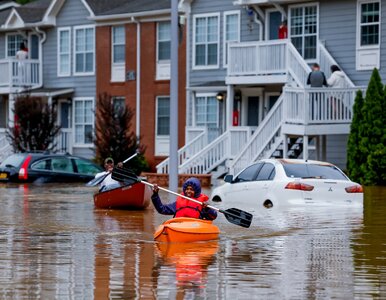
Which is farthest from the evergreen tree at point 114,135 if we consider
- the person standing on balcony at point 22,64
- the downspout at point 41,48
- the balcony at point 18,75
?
the downspout at point 41,48

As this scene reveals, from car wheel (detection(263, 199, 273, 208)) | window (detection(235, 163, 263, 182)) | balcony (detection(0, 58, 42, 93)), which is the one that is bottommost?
car wheel (detection(263, 199, 273, 208))

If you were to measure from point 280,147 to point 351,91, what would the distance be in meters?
3.07

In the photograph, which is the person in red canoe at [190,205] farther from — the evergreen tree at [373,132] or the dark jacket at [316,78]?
the dark jacket at [316,78]

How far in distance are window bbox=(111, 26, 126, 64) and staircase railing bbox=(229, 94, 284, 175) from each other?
12.1m

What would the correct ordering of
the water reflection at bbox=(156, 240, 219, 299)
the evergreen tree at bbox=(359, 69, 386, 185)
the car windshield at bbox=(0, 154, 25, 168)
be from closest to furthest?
the water reflection at bbox=(156, 240, 219, 299)
the evergreen tree at bbox=(359, 69, 386, 185)
the car windshield at bbox=(0, 154, 25, 168)

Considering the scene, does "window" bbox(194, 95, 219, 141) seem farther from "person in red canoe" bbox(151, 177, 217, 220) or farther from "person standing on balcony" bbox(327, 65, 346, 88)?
"person in red canoe" bbox(151, 177, 217, 220)

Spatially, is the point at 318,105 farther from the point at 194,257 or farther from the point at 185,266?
the point at 185,266

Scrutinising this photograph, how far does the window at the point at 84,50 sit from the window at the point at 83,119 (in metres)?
1.29

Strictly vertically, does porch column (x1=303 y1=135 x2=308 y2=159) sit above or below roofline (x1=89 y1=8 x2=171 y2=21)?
below

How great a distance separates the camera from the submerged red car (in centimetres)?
4019

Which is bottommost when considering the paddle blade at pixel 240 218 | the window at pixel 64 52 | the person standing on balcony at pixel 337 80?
the paddle blade at pixel 240 218

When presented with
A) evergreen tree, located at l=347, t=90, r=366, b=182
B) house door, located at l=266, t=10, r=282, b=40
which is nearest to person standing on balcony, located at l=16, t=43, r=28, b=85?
house door, located at l=266, t=10, r=282, b=40

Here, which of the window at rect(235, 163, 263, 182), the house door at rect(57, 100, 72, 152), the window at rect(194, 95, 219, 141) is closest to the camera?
the window at rect(235, 163, 263, 182)

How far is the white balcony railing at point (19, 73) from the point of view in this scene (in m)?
52.4
